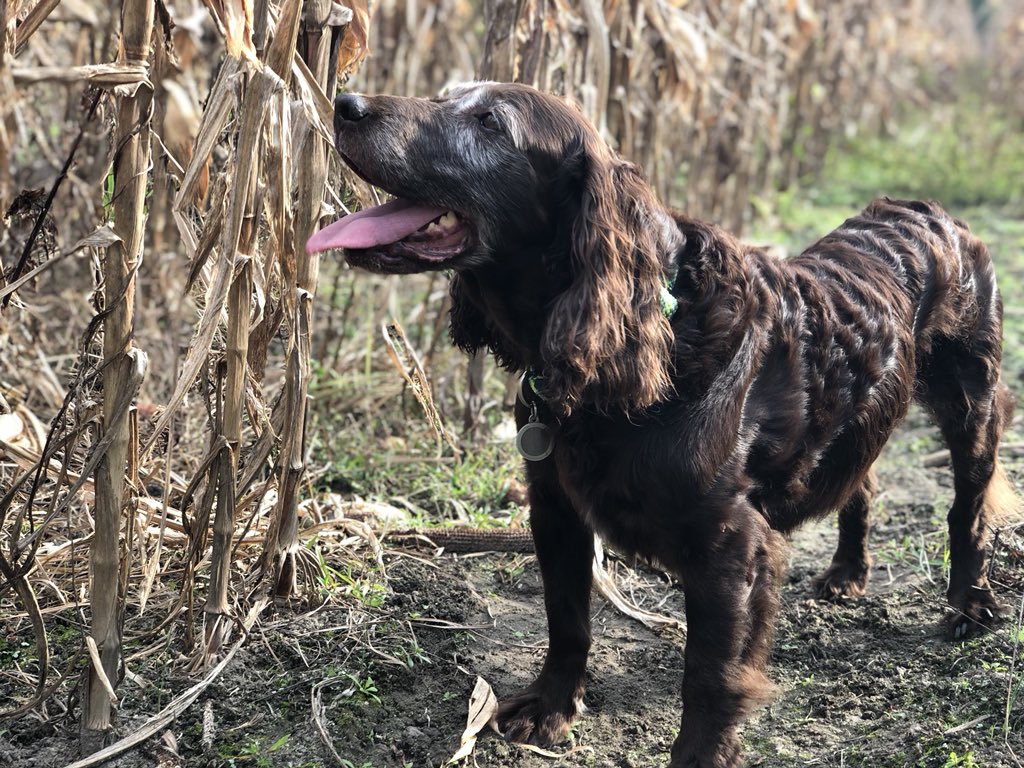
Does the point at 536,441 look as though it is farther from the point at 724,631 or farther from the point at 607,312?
the point at 724,631

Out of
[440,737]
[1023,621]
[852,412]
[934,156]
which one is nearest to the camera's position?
Result: [440,737]

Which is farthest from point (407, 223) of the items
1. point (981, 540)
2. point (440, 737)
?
point (981, 540)

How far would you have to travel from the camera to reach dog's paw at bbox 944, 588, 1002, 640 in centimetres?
314

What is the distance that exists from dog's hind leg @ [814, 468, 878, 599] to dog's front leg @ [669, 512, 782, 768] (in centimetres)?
96

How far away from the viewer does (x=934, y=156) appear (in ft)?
31.3

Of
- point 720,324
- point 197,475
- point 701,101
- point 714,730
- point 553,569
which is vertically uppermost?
point 701,101

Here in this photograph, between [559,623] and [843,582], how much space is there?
Result: 1164 mm

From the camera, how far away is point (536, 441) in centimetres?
261

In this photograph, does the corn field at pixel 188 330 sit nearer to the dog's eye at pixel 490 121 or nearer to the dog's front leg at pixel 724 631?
the dog's eye at pixel 490 121

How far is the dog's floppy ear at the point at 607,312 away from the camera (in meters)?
2.29

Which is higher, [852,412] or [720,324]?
[720,324]

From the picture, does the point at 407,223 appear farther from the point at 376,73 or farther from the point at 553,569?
the point at 376,73

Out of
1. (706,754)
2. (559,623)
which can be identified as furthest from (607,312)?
(706,754)

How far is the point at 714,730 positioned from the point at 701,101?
12.0 feet
